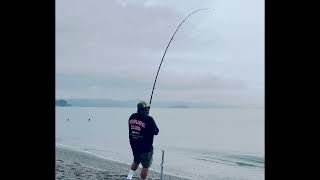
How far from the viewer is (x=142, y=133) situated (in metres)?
4.56

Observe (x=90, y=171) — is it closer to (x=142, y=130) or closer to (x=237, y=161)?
(x=142, y=130)

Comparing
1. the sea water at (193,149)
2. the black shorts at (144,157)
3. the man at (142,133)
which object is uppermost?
the man at (142,133)

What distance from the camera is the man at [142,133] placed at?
4496mm

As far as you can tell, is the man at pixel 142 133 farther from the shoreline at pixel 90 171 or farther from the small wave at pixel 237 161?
the small wave at pixel 237 161

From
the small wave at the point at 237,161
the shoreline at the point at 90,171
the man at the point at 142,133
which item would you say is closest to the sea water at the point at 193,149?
the small wave at the point at 237,161

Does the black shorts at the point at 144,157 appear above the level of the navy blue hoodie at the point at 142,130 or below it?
below

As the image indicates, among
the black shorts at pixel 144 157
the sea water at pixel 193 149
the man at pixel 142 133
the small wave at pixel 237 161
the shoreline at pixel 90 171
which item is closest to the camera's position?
the man at pixel 142 133

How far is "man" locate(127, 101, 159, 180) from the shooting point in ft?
14.8

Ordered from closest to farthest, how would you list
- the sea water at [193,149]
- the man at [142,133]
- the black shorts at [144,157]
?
the man at [142,133]
the black shorts at [144,157]
the sea water at [193,149]

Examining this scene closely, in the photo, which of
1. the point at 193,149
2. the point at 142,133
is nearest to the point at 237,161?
the point at 193,149
